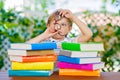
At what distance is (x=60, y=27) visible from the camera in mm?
1864

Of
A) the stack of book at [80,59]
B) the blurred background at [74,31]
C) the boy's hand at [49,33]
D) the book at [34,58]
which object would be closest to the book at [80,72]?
the stack of book at [80,59]

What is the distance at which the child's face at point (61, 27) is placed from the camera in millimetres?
→ 1855

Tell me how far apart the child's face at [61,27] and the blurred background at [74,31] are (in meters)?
1.50

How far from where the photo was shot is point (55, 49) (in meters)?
1.70

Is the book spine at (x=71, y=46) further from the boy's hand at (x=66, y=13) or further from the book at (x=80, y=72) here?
the boy's hand at (x=66, y=13)

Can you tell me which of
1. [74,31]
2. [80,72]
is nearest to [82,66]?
[80,72]

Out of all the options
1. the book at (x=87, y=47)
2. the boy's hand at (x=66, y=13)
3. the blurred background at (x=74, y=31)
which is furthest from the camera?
the blurred background at (x=74, y=31)

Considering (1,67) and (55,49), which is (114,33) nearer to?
(1,67)

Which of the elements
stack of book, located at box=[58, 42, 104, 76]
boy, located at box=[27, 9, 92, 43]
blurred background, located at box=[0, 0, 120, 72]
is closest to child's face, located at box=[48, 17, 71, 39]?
boy, located at box=[27, 9, 92, 43]

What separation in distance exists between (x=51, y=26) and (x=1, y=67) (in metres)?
1.73

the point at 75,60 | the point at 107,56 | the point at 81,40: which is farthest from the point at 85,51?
the point at 107,56

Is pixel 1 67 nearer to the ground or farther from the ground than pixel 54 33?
nearer to the ground

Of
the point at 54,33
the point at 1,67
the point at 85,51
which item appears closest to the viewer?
the point at 85,51

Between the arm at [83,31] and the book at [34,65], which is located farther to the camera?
the arm at [83,31]
